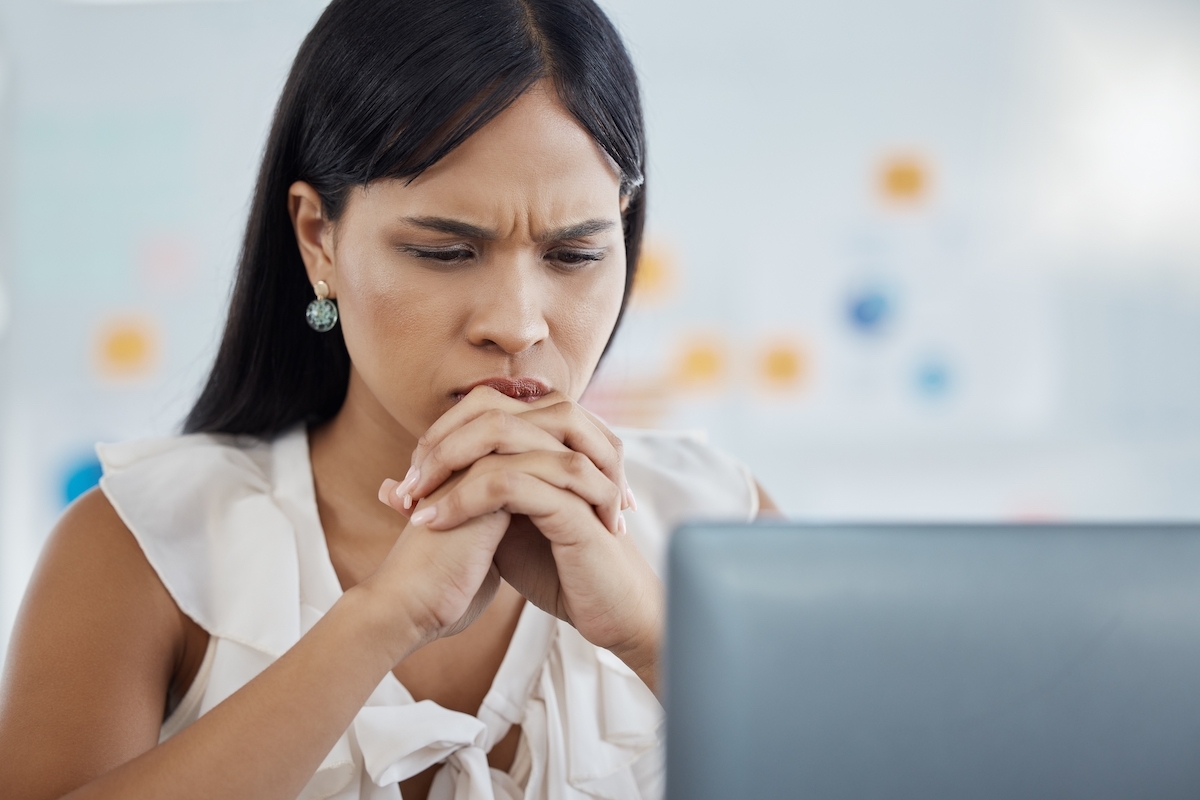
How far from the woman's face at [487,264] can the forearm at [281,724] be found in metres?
0.27

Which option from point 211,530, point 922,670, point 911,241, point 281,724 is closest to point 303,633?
point 211,530

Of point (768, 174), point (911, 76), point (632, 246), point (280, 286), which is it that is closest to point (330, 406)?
point (280, 286)

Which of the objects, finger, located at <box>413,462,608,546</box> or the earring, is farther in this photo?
the earring

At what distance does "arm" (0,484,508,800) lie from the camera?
0.83 meters

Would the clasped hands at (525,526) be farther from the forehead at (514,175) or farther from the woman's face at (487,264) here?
the forehead at (514,175)

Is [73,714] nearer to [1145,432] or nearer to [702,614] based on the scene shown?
[702,614]

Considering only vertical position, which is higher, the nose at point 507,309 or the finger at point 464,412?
the nose at point 507,309

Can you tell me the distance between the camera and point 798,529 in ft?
1.63

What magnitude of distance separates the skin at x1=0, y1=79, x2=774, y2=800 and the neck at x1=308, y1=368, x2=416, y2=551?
0.48ft

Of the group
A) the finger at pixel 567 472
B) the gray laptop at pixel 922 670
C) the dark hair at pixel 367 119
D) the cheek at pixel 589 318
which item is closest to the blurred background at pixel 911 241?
the dark hair at pixel 367 119

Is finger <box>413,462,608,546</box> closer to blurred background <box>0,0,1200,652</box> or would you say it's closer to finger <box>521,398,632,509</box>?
finger <box>521,398,632,509</box>

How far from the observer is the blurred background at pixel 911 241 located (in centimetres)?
316

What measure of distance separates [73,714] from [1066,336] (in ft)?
9.77

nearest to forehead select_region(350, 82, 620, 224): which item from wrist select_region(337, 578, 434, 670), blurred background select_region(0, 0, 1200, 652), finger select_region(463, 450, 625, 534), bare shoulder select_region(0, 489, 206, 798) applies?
finger select_region(463, 450, 625, 534)
